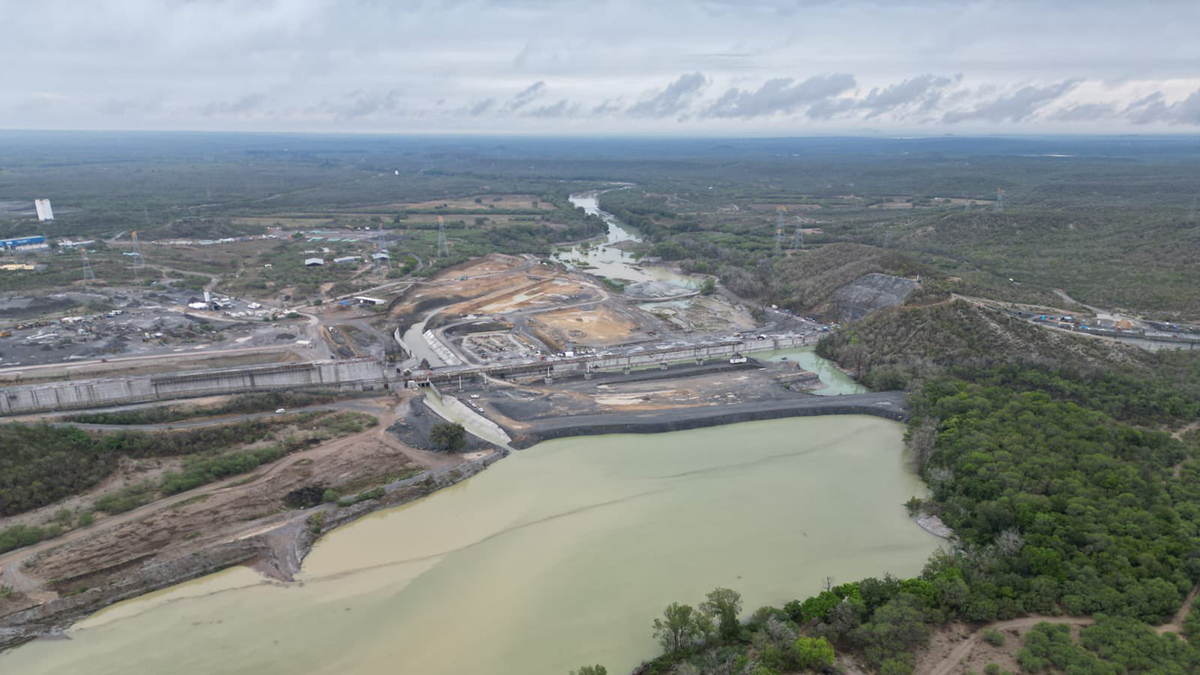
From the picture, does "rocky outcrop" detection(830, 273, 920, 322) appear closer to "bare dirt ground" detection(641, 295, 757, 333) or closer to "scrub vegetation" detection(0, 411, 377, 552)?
"bare dirt ground" detection(641, 295, 757, 333)

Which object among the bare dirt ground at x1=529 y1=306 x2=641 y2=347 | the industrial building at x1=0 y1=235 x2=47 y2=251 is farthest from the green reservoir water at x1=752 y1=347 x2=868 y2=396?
the industrial building at x1=0 y1=235 x2=47 y2=251

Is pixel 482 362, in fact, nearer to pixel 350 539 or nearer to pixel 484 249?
pixel 350 539

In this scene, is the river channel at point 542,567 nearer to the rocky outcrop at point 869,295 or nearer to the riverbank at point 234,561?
the riverbank at point 234,561

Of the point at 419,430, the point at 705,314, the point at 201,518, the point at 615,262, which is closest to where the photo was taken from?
the point at 201,518

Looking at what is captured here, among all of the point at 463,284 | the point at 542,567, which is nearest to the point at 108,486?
the point at 542,567

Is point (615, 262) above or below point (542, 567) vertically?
above

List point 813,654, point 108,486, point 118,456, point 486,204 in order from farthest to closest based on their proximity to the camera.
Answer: point 486,204, point 118,456, point 108,486, point 813,654

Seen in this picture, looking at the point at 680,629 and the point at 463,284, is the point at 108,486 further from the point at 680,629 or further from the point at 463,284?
the point at 463,284
